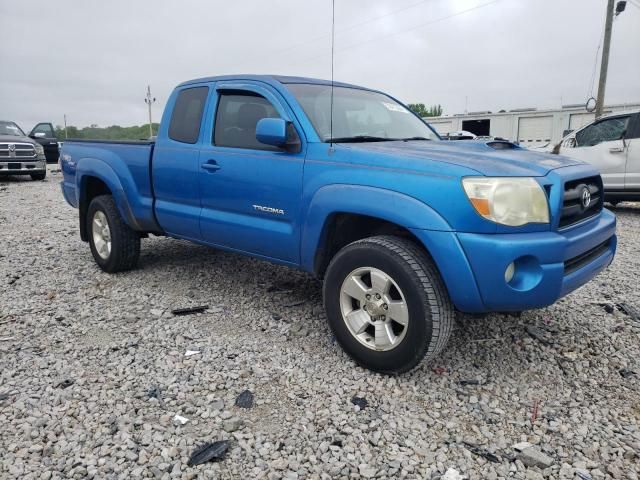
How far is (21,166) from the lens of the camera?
13781 millimetres

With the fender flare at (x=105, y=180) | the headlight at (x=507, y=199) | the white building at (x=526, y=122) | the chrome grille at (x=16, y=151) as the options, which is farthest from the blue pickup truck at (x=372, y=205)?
the white building at (x=526, y=122)

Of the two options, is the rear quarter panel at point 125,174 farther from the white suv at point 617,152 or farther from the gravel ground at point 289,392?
the white suv at point 617,152

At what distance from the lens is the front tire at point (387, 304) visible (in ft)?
8.86

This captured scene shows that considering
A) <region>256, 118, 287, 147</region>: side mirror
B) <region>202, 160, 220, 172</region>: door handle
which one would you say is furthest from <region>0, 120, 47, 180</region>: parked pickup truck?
<region>256, 118, 287, 147</region>: side mirror

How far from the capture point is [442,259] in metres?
2.62

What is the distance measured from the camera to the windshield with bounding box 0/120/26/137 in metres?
14.6

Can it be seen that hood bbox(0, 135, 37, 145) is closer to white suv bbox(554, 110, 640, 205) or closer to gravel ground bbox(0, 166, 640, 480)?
gravel ground bbox(0, 166, 640, 480)

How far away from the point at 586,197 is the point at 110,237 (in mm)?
4079

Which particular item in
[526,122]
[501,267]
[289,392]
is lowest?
[289,392]

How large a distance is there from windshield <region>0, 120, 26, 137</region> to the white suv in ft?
47.8

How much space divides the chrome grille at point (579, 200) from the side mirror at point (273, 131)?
65.6 inches

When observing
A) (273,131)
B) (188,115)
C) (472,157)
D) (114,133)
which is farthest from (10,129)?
(472,157)

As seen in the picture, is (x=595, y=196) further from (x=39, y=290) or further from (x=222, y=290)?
(x=39, y=290)

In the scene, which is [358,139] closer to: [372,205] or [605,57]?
[372,205]
